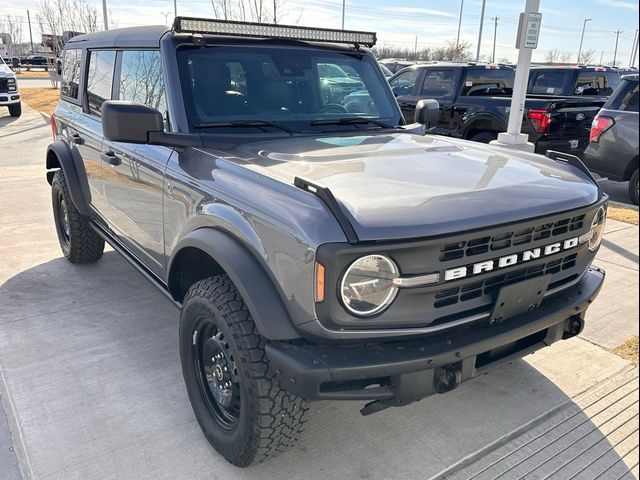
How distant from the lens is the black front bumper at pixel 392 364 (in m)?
2.02

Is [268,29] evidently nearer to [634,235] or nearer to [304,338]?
[304,338]

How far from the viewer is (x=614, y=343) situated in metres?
3.71

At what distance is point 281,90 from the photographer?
335 centimetres

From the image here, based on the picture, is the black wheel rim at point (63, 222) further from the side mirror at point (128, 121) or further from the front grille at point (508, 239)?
the front grille at point (508, 239)

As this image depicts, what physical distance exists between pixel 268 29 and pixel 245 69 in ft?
0.99

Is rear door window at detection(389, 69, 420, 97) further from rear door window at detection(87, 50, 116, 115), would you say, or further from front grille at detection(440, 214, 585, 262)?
front grille at detection(440, 214, 585, 262)

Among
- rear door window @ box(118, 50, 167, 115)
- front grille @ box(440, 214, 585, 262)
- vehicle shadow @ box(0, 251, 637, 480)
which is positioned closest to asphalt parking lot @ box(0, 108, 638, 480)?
vehicle shadow @ box(0, 251, 637, 480)

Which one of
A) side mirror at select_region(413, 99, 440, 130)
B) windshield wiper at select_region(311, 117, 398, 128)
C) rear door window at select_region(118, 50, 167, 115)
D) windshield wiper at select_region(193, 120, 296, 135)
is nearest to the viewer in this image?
windshield wiper at select_region(193, 120, 296, 135)

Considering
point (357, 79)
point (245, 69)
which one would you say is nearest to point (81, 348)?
point (245, 69)

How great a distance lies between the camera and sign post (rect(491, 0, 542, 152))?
8.09 meters

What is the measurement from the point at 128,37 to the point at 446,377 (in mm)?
2947

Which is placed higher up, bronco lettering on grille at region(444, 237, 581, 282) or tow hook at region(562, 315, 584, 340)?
bronco lettering on grille at region(444, 237, 581, 282)

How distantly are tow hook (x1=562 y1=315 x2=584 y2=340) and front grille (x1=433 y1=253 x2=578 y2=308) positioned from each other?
7.9 inches

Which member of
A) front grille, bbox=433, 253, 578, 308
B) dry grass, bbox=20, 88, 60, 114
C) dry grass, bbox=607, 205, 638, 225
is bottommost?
dry grass, bbox=20, 88, 60, 114
